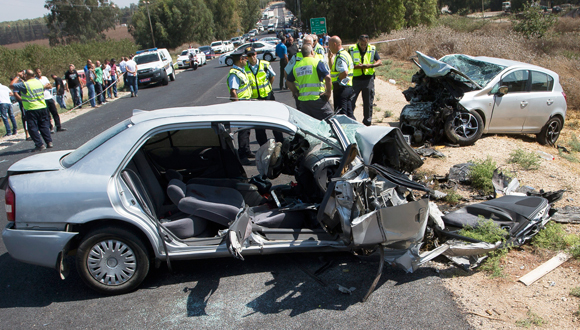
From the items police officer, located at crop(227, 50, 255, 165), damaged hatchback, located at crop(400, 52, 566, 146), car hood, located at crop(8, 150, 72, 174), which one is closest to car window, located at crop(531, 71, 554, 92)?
damaged hatchback, located at crop(400, 52, 566, 146)

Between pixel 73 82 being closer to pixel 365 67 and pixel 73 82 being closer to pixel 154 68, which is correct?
pixel 154 68

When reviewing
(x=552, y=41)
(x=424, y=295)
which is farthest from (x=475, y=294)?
(x=552, y=41)

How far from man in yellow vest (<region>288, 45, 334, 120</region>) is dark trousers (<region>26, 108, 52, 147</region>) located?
656 centimetres

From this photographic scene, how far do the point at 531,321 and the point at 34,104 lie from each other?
10.6 m

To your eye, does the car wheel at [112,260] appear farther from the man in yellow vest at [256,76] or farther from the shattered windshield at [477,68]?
the shattered windshield at [477,68]

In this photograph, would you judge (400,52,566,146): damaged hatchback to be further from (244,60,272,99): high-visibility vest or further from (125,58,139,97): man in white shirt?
(125,58,139,97): man in white shirt

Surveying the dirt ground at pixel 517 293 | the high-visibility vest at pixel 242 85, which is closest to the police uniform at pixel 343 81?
the high-visibility vest at pixel 242 85

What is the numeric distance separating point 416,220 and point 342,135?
1.11 metres

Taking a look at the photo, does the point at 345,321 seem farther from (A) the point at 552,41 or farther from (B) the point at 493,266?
(A) the point at 552,41

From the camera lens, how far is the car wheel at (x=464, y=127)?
816 centimetres

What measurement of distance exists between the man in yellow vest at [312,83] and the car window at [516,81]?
12.4 feet

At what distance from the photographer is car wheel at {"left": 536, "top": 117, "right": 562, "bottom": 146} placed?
874 centimetres

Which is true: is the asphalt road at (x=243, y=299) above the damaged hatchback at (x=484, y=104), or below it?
below

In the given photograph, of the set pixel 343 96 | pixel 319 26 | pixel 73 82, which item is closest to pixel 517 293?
pixel 343 96
